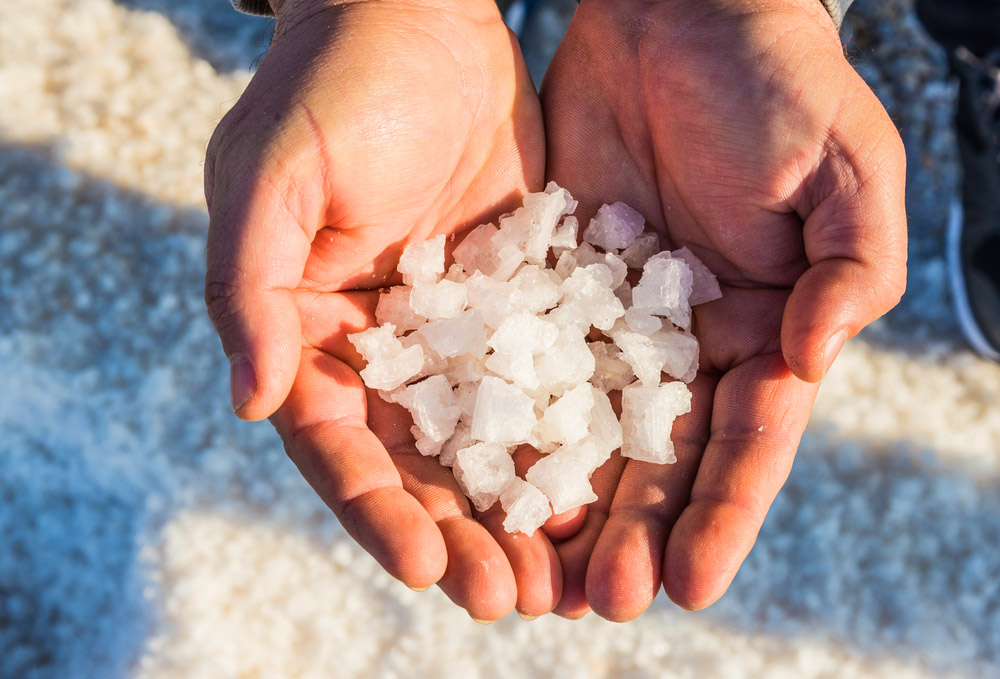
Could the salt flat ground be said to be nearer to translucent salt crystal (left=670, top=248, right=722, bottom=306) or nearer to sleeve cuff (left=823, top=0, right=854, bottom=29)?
sleeve cuff (left=823, top=0, right=854, bottom=29)

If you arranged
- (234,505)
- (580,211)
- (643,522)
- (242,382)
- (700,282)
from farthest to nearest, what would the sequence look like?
(234,505) → (580,211) → (700,282) → (643,522) → (242,382)

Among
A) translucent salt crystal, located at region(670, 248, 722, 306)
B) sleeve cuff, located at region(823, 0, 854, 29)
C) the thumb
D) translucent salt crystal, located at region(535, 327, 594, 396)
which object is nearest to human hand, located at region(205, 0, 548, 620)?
the thumb

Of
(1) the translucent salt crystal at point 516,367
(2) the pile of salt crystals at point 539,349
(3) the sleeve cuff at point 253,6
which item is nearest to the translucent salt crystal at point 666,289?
(2) the pile of salt crystals at point 539,349

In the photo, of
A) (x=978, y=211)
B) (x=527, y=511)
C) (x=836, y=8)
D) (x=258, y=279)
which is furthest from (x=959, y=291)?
(x=258, y=279)

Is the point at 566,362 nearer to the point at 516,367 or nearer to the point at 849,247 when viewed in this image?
the point at 516,367

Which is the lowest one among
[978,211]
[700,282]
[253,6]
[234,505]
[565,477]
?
[234,505]

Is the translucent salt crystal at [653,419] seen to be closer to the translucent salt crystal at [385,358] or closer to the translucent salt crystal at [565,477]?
the translucent salt crystal at [565,477]
